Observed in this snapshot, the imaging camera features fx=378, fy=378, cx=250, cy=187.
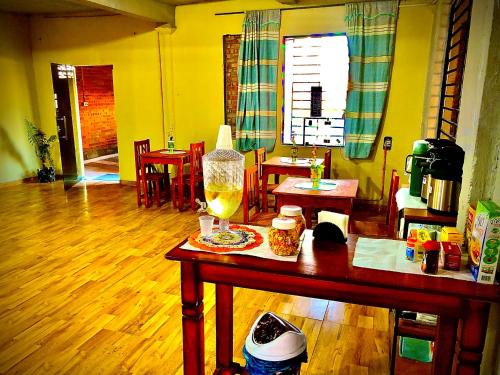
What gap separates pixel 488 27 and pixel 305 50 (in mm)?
3895

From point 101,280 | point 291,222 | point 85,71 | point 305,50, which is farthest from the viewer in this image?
point 85,71

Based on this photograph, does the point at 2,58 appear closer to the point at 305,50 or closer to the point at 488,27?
the point at 305,50

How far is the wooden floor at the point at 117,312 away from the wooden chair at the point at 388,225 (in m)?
0.55

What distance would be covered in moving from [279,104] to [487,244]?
434 cm

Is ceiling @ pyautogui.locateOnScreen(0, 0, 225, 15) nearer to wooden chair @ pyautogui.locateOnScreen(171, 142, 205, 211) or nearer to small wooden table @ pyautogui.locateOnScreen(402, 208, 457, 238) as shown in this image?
wooden chair @ pyautogui.locateOnScreen(171, 142, 205, 211)

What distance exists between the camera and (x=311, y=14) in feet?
16.2

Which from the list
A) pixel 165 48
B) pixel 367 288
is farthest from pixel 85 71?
pixel 367 288

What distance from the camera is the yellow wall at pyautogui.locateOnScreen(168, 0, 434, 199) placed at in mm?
4641

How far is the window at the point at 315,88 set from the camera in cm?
503

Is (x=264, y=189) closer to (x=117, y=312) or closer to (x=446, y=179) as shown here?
(x=117, y=312)

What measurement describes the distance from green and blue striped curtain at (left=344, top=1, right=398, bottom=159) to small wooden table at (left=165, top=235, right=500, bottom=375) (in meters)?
3.52

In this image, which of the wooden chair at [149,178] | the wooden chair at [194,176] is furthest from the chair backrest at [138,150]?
the wooden chair at [194,176]

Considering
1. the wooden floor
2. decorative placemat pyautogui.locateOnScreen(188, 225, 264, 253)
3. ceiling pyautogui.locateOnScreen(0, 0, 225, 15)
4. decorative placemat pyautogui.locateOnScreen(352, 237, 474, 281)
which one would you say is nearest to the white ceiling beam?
ceiling pyautogui.locateOnScreen(0, 0, 225, 15)

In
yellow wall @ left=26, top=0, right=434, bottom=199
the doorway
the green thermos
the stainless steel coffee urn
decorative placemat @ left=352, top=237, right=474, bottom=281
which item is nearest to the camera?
decorative placemat @ left=352, top=237, right=474, bottom=281
